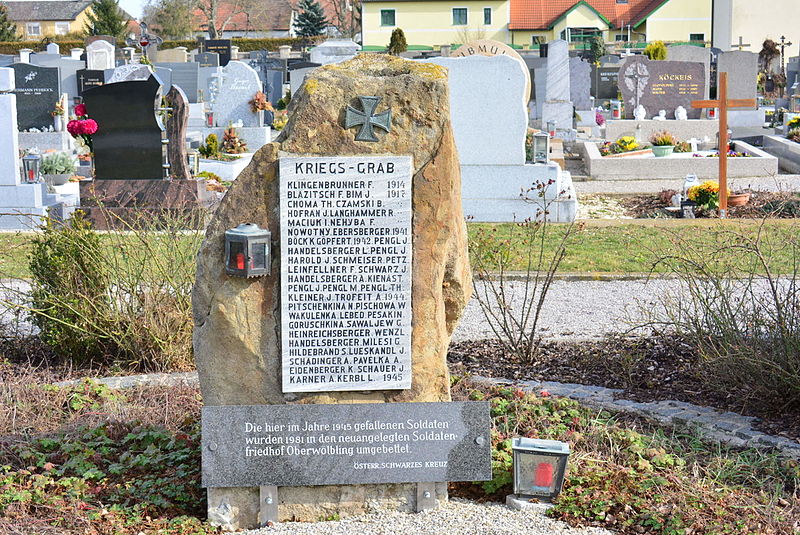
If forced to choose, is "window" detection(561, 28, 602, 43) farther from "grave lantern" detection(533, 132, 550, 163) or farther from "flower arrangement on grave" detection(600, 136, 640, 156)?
"grave lantern" detection(533, 132, 550, 163)

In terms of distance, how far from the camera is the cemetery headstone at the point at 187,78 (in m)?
26.6

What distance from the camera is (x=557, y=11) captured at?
6122 cm

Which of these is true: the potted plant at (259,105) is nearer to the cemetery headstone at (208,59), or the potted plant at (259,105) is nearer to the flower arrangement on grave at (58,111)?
the flower arrangement on grave at (58,111)

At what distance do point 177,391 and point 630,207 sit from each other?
10.3 m

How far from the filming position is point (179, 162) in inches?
537

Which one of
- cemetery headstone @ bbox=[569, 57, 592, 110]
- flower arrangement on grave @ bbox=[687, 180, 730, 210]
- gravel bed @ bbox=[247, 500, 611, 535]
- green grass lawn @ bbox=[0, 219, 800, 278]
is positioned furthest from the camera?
cemetery headstone @ bbox=[569, 57, 592, 110]

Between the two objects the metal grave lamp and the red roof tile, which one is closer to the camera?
the metal grave lamp

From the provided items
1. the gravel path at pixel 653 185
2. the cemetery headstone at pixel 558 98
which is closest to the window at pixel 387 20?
the cemetery headstone at pixel 558 98

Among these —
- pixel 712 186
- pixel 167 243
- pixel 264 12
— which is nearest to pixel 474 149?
pixel 712 186

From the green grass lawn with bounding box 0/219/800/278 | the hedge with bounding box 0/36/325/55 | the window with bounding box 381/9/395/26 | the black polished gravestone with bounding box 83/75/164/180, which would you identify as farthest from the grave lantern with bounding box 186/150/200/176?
the window with bounding box 381/9/395/26

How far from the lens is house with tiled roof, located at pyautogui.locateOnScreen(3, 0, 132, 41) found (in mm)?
83000

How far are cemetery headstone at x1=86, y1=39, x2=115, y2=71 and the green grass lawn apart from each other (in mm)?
17454

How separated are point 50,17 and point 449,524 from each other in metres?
86.1

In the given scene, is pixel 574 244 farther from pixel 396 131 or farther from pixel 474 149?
pixel 396 131
